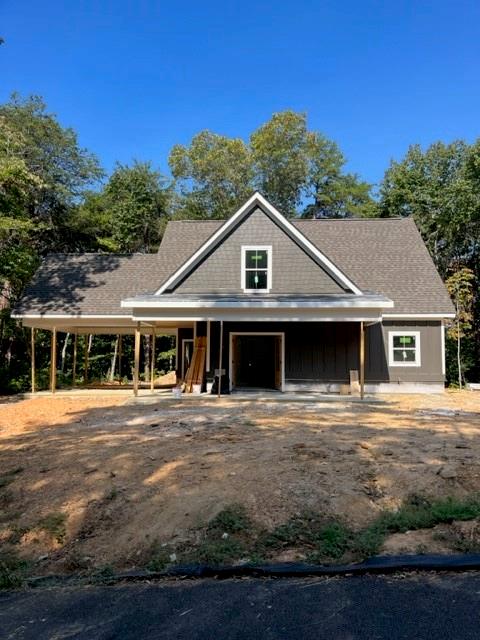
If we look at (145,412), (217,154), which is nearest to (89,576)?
(145,412)

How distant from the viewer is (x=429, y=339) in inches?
700

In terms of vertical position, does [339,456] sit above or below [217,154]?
below

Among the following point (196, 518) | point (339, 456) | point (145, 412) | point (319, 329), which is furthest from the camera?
point (319, 329)

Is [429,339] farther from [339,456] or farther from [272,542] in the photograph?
[272,542]

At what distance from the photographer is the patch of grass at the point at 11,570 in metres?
4.21

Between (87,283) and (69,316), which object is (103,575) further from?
(87,283)

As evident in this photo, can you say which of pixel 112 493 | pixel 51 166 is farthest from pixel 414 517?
pixel 51 166

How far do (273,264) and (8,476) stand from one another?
485 inches

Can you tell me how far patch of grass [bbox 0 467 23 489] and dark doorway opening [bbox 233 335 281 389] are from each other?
12368mm

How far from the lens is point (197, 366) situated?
16.9 meters

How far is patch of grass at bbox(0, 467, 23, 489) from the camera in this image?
643 centimetres

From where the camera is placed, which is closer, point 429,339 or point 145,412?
point 145,412

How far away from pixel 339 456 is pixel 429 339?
39.8 ft

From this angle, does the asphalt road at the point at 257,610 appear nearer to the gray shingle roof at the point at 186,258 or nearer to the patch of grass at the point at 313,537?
the patch of grass at the point at 313,537
